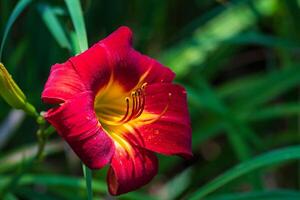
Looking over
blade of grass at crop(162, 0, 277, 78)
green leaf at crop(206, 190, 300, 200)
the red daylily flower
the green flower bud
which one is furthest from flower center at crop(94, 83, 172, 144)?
blade of grass at crop(162, 0, 277, 78)

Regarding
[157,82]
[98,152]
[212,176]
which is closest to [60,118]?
[98,152]

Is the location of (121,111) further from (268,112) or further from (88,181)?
(268,112)

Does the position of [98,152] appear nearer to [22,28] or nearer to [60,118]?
[60,118]

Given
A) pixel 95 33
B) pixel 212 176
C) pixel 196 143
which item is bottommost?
pixel 212 176

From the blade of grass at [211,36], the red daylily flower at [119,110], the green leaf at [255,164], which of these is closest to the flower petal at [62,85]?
the red daylily flower at [119,110]

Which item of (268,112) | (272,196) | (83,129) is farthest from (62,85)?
(268,112)

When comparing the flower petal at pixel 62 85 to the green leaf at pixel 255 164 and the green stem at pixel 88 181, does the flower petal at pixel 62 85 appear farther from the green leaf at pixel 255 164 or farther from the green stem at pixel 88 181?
the green leaf at pixel 255 164
